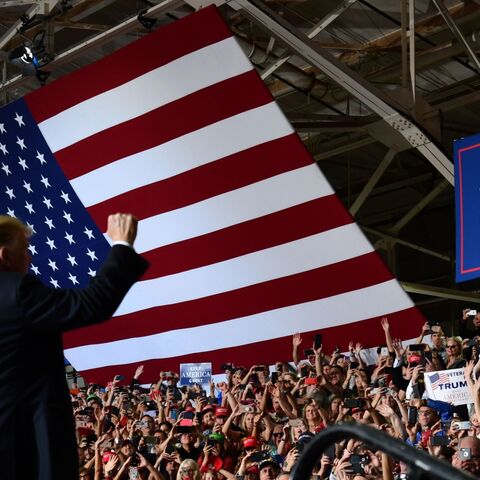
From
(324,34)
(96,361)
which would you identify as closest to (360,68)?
(324,34)

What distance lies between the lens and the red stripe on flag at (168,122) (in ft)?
32.2

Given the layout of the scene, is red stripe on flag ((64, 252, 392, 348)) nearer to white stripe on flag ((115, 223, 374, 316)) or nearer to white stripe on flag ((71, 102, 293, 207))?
white stripe on flag ((115, 223, 374, 316))

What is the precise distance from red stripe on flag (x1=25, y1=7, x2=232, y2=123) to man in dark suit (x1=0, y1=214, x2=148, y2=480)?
7.77 meters

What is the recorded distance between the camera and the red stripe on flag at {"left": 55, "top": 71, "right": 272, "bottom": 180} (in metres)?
9.81

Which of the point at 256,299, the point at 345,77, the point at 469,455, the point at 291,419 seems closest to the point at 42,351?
the point at 469,455

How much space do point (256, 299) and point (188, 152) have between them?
1.66m

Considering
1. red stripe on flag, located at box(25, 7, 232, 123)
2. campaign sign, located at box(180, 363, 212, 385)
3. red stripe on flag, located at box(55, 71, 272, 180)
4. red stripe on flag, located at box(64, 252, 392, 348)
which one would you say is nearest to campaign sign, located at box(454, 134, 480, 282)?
red stripe on flag, located at box(64, 252, 392, 348)

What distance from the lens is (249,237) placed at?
33.6 feet

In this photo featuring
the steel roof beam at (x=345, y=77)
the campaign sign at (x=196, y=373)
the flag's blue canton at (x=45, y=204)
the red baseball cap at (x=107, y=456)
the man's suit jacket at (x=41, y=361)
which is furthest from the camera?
the flag's blue canton at (x=45, y=204)

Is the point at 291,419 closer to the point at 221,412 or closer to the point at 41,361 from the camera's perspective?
the point at 221,412

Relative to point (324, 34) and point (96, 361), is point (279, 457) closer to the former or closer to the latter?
point (96, 361)

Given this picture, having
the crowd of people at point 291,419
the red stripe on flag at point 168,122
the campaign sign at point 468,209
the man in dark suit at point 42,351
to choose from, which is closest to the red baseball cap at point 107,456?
the crowd of people at point 291,419

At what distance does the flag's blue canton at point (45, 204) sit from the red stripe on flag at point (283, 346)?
1354mm

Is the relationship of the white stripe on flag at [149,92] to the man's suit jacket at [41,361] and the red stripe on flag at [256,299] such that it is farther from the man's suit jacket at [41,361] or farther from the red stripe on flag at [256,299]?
the man's suit jacket at [41,361]
